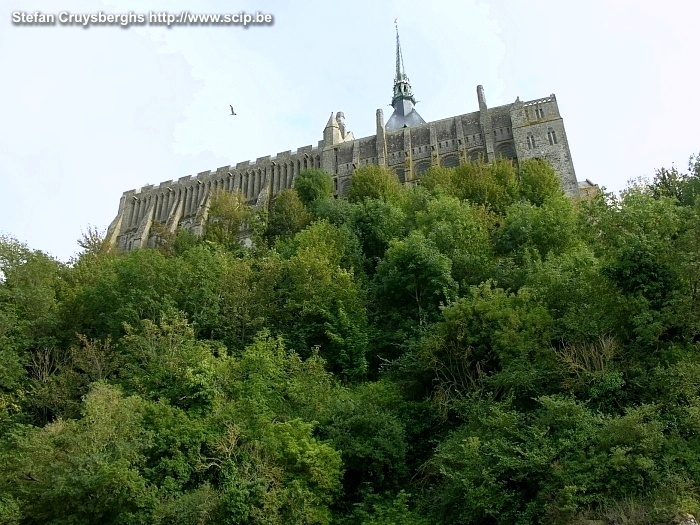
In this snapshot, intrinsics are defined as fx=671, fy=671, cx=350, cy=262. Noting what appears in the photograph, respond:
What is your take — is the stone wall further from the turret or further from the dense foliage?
the dense foliage

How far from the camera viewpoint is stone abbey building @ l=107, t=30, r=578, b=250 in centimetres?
5144

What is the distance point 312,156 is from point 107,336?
38.2 m

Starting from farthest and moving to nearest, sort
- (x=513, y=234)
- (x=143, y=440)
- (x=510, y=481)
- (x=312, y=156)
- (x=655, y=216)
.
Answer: (x=312, y=156), (x=513, y=234), (x=655, y=216), (x=143, y=440), (x=510, y=481)

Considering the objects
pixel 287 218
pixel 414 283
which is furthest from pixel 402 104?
pixel 414 283

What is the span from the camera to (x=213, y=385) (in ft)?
67.6

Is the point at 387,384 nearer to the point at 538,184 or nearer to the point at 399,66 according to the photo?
the point at 538,184

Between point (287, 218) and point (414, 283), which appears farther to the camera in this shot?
point (287, 218)

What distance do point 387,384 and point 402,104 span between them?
230 ft

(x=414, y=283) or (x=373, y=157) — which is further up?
(x=373, y=157)

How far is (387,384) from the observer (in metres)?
22.7

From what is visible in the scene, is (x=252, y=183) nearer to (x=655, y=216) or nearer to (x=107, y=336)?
(x=107, y=336)

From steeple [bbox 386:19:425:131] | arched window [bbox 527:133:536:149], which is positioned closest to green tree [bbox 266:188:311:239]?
arched window [bbox 527:133:536:149]

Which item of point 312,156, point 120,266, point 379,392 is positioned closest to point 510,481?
point 379,392

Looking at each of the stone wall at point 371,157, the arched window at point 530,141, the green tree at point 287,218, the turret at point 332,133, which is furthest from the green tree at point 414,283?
the turret at point 332,133
